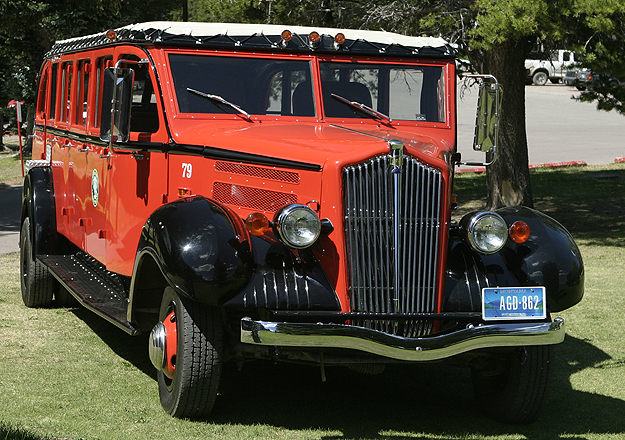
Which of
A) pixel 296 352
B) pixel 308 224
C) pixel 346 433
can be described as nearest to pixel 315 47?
pixel 308 224

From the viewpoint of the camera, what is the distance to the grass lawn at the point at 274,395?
5.13 metres

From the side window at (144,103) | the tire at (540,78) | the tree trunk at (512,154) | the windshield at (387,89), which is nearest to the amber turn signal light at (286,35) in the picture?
the windshield at (387,89)

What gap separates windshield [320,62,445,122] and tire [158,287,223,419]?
1.86 meters

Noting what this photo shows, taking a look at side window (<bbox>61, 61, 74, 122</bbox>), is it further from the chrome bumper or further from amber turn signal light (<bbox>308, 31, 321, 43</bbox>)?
the chrome bumper

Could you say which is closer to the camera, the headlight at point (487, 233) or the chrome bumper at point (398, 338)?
the chrome bumper at point (398, 338)

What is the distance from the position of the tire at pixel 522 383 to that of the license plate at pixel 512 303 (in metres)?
0.38

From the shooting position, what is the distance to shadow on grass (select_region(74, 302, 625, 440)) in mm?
5309

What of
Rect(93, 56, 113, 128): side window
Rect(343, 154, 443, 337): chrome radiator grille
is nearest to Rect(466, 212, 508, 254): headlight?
Rect(343, 154, 443, 337): chrome radiator grille

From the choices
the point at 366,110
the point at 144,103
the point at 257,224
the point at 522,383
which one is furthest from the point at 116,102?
the point at 522,383

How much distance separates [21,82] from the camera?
2414 cm

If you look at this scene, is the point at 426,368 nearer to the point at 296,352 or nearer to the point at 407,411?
the point at 407,411

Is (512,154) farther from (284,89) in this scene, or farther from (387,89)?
(284,89)

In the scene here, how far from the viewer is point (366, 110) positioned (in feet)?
20.3

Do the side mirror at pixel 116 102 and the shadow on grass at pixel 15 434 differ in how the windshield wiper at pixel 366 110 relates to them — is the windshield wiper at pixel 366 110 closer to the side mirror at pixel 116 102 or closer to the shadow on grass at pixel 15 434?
the side mirror at pixel 116 102
